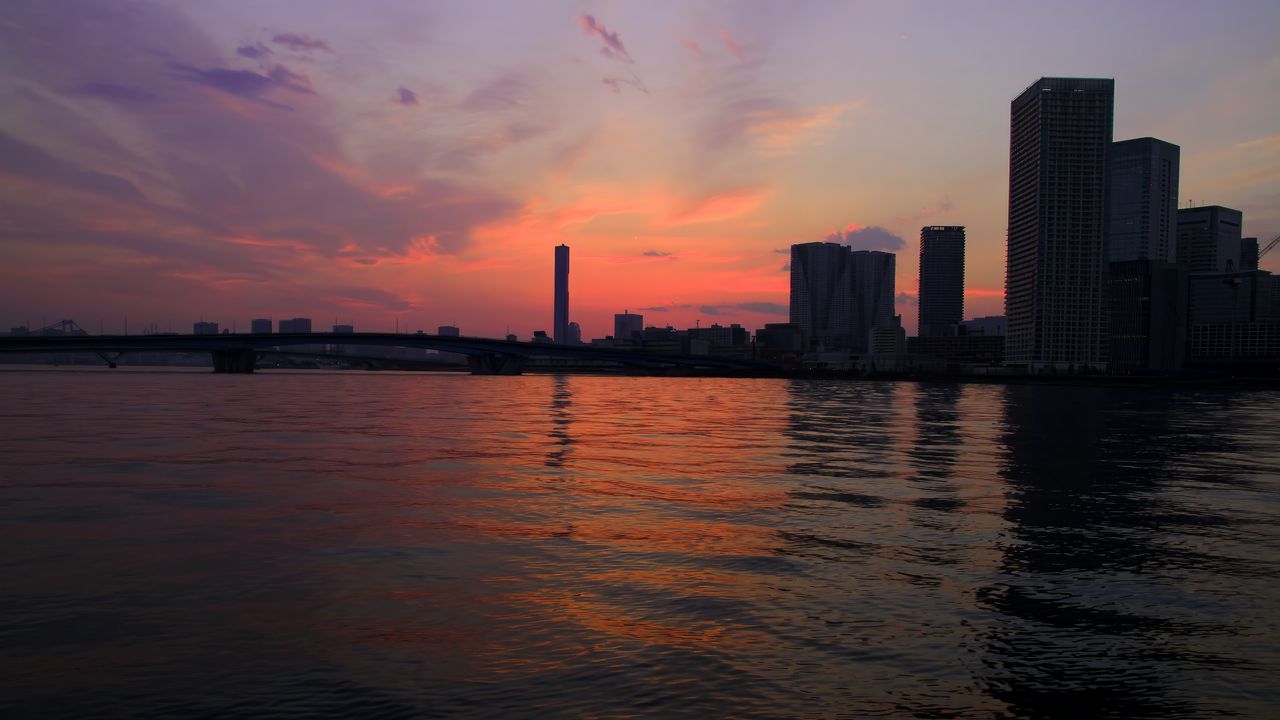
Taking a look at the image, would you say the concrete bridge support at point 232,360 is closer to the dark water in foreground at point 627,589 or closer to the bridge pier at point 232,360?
the bridge pier at point 232,360

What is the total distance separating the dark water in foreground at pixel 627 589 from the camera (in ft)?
30.4

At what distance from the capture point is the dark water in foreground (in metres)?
9.27

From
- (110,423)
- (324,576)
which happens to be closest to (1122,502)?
(324,576)

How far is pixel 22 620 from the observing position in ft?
37.4

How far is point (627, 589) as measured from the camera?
13.3m

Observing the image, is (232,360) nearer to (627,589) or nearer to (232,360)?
(232,360)

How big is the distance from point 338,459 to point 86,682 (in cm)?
2261

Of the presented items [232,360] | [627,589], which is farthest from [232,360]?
[627,589]

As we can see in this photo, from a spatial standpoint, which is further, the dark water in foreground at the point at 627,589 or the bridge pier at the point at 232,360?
the bridge pier at the point at 232,360

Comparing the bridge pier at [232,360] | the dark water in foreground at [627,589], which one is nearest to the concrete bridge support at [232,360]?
the bridge pier at [232,360]

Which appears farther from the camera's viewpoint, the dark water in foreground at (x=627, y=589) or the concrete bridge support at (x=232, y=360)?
the concrete bridge support at (x=232, y=360)

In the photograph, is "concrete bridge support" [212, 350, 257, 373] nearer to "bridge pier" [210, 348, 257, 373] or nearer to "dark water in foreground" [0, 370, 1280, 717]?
"bridge pier" [210, 348, 257, 373]

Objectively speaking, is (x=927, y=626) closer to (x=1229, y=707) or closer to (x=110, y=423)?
(x=1229, y=707)

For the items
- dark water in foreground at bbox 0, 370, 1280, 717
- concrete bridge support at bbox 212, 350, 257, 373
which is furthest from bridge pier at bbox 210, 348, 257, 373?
dark water in foreground at bbox 0, 370, 1280, 717
